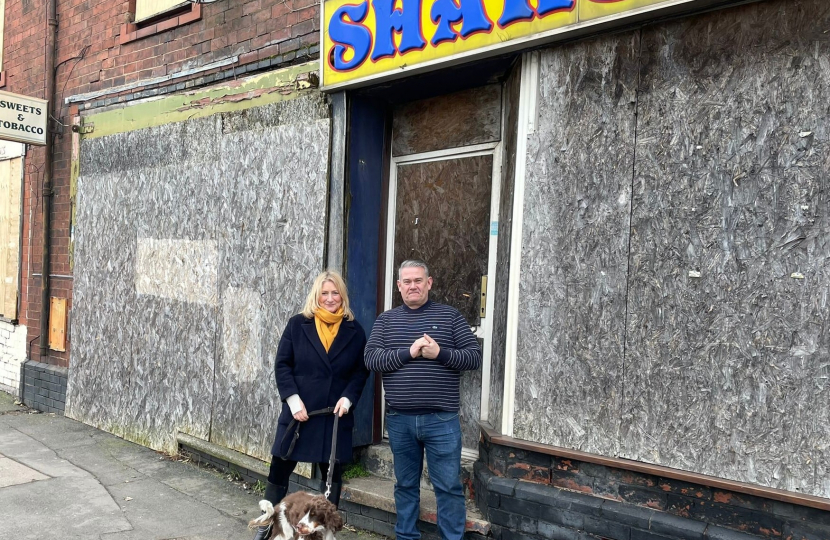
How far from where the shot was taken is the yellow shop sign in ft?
12.6

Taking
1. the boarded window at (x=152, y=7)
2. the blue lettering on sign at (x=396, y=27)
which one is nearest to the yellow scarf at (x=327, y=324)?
the blue lettering on sign at (x=396, y=27)

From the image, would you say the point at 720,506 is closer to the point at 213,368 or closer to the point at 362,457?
the point at 362,457

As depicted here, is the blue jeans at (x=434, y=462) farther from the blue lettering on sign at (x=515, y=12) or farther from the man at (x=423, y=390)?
the blue lettering on sign at (x=515, y=12)

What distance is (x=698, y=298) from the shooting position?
3.56m

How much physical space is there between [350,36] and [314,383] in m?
2.55

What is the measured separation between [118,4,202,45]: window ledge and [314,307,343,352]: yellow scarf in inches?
146

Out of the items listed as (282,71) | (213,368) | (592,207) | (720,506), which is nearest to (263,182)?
(282,71)

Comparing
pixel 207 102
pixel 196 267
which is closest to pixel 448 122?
pixel 207 102

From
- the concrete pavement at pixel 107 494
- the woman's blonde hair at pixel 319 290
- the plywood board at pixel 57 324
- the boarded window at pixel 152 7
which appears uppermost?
the boarded window at pixel 152 7

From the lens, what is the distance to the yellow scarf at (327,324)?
4289 mm

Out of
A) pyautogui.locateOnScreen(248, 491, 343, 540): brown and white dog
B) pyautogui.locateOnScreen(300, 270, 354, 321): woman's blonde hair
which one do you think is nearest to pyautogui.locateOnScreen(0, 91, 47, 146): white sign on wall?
pyautogui.locateOnScreen(300, 270, 354, 321): woman's blonde hair

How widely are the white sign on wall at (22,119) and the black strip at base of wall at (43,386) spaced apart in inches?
106

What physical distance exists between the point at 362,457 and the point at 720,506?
8.86 ft

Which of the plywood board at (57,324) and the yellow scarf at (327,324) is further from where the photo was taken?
the plywood board at (57,324)
